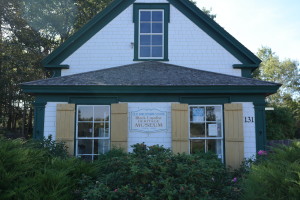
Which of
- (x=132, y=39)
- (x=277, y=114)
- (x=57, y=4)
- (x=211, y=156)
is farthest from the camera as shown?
(x=57, y=4)

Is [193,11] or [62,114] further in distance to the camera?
[193,11]

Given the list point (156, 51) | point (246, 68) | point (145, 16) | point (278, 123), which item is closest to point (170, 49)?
point (156, 51)

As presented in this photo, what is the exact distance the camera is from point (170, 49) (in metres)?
9.98

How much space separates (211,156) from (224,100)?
1850 millimetres

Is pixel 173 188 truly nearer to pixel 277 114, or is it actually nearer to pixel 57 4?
pixel 277 114

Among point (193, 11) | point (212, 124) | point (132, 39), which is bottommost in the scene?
point (212, 124)

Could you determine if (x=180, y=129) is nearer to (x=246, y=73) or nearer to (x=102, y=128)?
(x=102, y=128)

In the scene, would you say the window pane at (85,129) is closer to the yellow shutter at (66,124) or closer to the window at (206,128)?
the yellow shutter at (66,124)

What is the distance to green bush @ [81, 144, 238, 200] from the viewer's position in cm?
445

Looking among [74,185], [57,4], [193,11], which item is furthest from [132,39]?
[57,4]

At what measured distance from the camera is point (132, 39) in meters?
9.99

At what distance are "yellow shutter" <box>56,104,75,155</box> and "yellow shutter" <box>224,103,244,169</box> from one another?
440 cm

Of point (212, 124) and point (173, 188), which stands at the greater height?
point (212, 124)

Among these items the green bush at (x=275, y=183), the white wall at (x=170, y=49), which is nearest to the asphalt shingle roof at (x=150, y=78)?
the white wall at (x=170, y=49)
